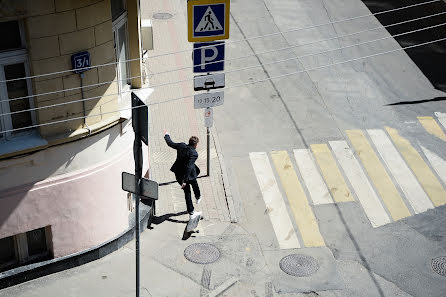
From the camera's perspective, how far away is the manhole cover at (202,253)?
14758 mm

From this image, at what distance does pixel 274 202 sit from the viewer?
54.2 feet

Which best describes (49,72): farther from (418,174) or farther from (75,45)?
(418,174)

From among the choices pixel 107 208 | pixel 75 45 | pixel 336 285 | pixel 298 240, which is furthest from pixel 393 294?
pixel 75 45

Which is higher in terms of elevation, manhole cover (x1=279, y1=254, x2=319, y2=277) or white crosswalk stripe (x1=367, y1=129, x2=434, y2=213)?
white crosswalk stripe (x1=367, y1=129, x2=434, y2=213)

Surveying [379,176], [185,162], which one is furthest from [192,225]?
[379,176]

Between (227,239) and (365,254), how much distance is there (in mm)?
2643

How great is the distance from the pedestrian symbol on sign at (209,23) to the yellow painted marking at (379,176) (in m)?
5.24

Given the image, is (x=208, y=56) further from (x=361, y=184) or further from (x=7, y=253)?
(x=7, y=253)

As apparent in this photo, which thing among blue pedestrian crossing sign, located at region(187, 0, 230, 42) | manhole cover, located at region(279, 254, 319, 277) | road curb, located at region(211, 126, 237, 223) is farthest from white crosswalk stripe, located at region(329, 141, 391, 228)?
blue pedestrian crossing sign, located at region(187, 0, 230, 42)

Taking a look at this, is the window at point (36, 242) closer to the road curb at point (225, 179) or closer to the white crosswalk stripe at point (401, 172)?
the road curb at point (225, 179)

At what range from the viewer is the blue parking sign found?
1510cm

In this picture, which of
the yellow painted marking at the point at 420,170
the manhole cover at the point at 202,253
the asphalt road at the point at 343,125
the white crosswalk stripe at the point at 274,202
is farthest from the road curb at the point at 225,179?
the yellow painted marking at the point at 420,170

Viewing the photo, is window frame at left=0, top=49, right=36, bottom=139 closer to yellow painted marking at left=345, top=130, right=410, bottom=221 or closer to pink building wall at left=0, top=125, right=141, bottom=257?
pink building wall at left=0, top=125, right=141, bottom=257

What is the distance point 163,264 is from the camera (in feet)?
47.8
